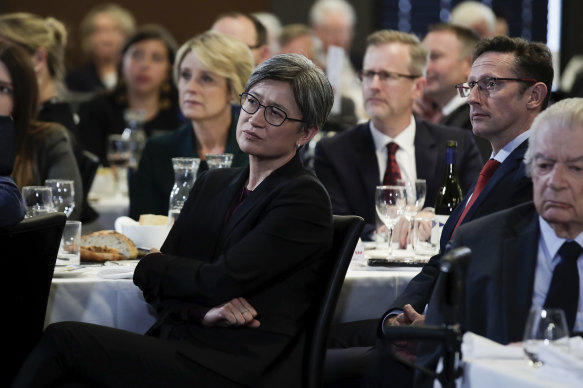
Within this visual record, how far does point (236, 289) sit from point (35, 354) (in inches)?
23.5

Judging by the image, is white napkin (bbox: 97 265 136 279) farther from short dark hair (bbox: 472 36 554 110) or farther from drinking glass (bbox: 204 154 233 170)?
short dark hair (bbox: 472 36 554 110)

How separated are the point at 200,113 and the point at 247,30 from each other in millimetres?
1959

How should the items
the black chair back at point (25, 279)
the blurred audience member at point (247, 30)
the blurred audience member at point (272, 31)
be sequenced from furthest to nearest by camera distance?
the blurred audience member at point (272, 31) → the blurred audience member at point (247, 30) → the black chair back at point (25, 279)

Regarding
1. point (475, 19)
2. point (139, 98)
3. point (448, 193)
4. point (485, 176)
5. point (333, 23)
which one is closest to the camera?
point (485, 176)

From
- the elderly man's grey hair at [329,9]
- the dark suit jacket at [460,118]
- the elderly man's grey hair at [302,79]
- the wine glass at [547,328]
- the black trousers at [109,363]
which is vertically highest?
the elderly man's grey hair at [329,9]

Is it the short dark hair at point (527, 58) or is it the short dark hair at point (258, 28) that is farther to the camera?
the short dark hair at point (258, 28)

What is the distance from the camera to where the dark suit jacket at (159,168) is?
453 centimetres

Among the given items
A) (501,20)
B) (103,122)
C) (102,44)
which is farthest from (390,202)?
(501,20)

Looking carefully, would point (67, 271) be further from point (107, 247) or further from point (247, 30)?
point (247, 30)

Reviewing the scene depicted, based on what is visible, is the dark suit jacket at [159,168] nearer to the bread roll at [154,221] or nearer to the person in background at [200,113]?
the person in background at [200,113]

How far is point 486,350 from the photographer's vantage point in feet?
6.82

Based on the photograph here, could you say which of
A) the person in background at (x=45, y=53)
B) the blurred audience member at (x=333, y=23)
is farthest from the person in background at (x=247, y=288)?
the blurred audience member at (x=333, y=23)

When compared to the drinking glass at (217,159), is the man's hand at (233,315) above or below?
below

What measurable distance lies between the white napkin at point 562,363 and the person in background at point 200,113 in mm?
2730
